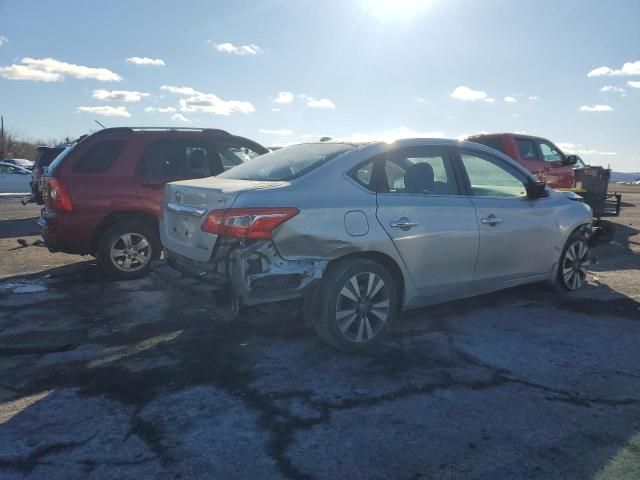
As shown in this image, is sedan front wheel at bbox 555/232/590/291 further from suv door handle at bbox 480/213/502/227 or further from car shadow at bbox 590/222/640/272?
suv door handle at bbox 480/213/502/227

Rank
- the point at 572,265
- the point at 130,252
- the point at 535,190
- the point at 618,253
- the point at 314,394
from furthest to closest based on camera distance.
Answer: the point at 618,253 < the point at 130,252 < the point at 572,265 < the point at 535,190 < the point at 314,394

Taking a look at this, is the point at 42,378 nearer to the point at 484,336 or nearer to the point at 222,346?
the point at 222,346

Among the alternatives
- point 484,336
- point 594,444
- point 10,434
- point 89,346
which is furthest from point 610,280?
point 10,434

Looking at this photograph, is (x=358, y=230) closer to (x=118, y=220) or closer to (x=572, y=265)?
(x=572, y=265)

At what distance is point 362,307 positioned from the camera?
4.22 metres

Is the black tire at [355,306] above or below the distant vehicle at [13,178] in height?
below

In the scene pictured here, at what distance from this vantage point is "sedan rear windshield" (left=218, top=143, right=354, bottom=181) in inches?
172

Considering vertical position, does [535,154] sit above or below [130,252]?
above

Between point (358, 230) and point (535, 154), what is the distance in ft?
31.5

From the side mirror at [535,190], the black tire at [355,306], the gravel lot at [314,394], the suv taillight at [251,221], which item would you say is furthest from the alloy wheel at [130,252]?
the side mirror at [535,190]

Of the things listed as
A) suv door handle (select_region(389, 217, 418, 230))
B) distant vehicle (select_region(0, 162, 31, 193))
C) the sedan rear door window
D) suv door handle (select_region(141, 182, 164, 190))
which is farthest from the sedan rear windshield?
distant vehicle (select_region(0, 162, 31, 193))

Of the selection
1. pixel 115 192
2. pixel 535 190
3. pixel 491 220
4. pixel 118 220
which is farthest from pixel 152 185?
pixel 535 190

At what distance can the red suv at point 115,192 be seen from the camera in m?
6.37

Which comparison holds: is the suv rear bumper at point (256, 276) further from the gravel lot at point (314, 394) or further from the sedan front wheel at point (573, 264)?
the sedan front wheel at point (573, 264)
